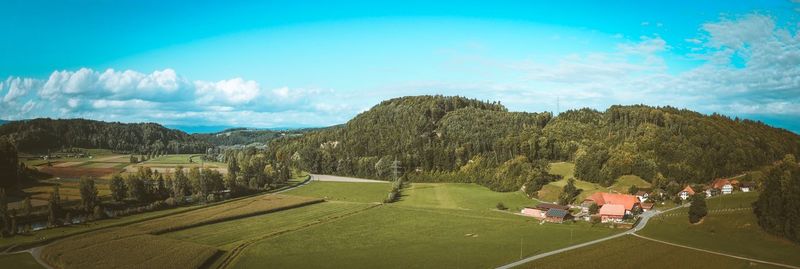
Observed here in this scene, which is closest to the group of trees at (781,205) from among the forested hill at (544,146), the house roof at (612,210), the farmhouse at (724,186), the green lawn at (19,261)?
the house roof at (612,210)

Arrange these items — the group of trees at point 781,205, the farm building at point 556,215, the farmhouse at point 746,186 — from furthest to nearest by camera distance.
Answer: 1. the farmhouse at point 746,186
2. the farm building at point 556,215
3. the group of trees at point 781,205

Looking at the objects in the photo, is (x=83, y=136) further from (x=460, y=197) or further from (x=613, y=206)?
(x=613, y=206)

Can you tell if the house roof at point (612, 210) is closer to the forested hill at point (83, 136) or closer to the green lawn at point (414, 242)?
the green lawn at point (414, 242)

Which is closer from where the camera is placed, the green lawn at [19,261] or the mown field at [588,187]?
the green lawn at [19,261]

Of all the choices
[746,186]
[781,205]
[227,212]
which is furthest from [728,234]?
[227,212]

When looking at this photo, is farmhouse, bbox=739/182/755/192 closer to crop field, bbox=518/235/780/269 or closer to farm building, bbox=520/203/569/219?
farm building, bbox=520/203/569/219

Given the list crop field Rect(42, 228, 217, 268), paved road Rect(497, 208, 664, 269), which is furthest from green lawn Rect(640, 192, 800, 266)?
crop field Rect(42, 228, 217, 268)
